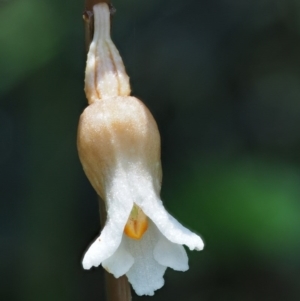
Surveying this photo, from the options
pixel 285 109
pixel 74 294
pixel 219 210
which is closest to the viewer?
pixel 219 210

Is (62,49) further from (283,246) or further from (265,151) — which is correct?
(283,246)

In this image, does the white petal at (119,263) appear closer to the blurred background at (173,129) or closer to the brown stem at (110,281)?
the brown stem at (110,281)

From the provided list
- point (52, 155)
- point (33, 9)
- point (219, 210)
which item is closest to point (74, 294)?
point (52, 155)

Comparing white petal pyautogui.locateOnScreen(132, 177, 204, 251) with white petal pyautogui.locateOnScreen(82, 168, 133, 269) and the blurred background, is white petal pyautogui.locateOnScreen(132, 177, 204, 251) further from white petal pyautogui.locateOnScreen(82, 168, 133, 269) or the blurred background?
the blurred background

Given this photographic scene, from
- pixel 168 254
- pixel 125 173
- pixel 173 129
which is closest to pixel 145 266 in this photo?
pixel 168 254

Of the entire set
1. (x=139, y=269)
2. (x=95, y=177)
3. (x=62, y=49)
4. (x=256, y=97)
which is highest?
(x=62, y=49)

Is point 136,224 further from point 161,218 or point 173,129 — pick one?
point 173,129
